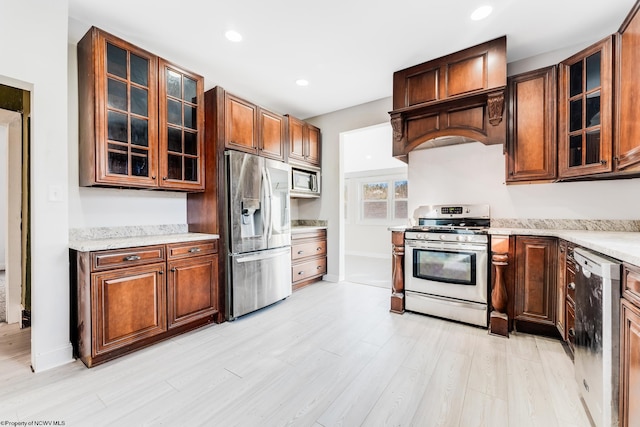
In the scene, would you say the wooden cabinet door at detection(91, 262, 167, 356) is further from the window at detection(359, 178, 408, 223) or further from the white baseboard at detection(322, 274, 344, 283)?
the window at detection(359, 178, 408, 223)

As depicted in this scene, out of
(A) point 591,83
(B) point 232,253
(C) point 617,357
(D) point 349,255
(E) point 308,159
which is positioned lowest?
(D) point 349,255

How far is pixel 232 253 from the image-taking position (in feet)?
9.23

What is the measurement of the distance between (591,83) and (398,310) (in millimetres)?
2657

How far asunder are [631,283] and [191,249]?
9.47 ft

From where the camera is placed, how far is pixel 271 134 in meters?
3.49

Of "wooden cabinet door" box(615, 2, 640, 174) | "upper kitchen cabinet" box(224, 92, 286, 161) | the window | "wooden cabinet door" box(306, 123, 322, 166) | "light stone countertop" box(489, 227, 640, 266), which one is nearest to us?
"light stone countertop" box(489, 227, 640, 266)

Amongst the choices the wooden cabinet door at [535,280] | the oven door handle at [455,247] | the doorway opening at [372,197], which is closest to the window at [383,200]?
the doorway opening at [372,197]

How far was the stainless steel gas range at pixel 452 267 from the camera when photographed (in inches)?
102

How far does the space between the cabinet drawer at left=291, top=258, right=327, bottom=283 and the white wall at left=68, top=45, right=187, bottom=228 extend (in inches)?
62.5

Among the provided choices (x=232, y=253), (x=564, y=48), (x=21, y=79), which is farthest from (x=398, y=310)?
(x=21, y=79)

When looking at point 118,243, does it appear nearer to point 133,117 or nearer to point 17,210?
point 133,117

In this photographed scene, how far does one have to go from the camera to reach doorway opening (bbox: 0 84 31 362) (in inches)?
99.0

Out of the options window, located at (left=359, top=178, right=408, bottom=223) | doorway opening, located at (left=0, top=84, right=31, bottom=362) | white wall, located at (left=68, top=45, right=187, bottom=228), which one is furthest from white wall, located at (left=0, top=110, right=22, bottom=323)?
window, located at (left=359, top=178, right=408, bottom=223)

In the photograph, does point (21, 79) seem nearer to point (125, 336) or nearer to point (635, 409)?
point (125, 336)
